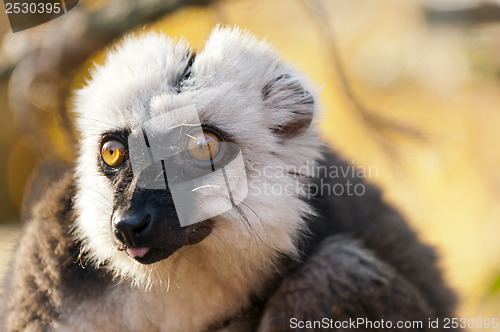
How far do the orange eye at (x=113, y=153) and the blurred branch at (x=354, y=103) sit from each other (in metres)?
1.40

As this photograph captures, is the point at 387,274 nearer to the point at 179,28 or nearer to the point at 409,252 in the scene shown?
the point at 409,252

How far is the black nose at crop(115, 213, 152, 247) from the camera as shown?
1.74 metres

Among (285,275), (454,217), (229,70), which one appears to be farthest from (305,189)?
(454,217)

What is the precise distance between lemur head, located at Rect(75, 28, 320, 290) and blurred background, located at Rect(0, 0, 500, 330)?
0.60 feet

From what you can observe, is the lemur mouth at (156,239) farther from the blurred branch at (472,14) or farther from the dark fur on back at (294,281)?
the blurred branch at (472,14)

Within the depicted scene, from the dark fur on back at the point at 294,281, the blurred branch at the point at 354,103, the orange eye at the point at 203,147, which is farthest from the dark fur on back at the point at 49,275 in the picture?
the blurred branch at the point at 354,103

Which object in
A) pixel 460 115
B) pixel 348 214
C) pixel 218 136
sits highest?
pixel 218 136

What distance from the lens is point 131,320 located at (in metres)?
2.23

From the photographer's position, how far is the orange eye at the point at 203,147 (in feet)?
6.32

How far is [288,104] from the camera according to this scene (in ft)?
7.48

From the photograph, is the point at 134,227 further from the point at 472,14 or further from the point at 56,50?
the point at 472,14

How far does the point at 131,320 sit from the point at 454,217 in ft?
11.2
